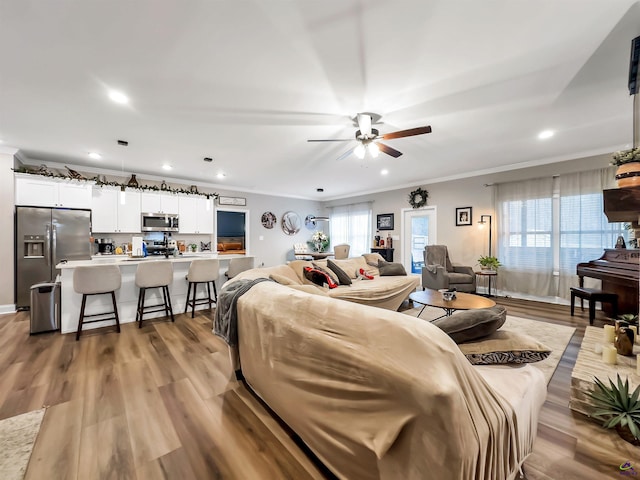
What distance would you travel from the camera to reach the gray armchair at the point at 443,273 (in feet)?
16.1

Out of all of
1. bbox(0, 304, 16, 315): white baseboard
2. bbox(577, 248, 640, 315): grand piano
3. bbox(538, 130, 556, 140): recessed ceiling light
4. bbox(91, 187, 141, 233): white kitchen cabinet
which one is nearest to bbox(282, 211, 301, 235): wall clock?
bbox(91, 187, 141, 233): white kitchen cabinet

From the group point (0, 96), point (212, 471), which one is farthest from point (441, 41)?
point (0, 96)

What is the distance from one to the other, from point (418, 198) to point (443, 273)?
7.70 ft

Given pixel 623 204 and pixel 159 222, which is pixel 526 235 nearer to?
pixel 623 204

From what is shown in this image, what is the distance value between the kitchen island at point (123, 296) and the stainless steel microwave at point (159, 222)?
3.21ft

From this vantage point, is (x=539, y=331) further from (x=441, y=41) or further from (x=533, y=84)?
(x=441, y=41)

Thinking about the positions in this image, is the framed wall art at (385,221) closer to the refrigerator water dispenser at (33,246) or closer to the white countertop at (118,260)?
the white countertop at (118,260)

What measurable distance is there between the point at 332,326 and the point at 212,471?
1033 millimetres

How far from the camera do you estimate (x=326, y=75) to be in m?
2.27

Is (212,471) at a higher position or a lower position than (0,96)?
lower

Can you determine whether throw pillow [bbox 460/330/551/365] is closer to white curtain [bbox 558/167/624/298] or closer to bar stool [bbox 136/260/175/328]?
bar stool [bbox 136/260/175/328]

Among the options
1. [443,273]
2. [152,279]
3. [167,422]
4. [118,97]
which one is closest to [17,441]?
[167,422]

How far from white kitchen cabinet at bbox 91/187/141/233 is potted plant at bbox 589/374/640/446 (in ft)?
22.2

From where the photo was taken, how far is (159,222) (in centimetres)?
561
